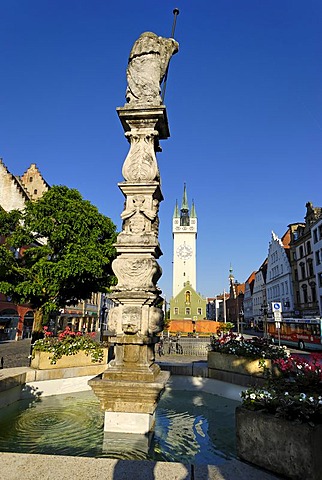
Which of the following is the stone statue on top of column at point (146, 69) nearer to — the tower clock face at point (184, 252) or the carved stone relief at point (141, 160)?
the carved stone relief at point (141, 160)

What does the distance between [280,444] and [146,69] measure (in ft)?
24.2

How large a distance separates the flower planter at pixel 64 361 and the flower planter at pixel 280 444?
5837mm

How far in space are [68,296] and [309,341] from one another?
74.2ft

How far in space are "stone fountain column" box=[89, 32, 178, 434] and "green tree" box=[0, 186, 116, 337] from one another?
986 cm

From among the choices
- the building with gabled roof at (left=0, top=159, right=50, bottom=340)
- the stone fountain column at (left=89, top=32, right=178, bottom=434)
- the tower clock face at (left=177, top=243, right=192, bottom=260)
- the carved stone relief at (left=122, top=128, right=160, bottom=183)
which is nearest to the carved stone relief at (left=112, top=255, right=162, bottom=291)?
the stone fountain column at (left=89, top=32, right=178, bottom=434)

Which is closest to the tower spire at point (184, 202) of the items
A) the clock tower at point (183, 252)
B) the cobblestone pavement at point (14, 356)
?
the clock tower at point (183, 252)

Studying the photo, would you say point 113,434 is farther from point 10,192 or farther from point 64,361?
point 10,192

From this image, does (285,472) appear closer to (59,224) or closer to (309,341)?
(59,224)

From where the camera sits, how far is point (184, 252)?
85438 mm

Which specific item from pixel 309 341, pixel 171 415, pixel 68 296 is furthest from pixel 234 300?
pixel 171 415

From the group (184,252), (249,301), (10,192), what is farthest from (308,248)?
(249,301)

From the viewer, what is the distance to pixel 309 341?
28141mm

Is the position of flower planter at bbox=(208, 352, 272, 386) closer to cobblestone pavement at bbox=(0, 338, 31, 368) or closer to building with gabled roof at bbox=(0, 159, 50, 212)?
cobblestone pavement at bbox=(0, 338, 31, 368)

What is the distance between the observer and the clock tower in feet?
274
